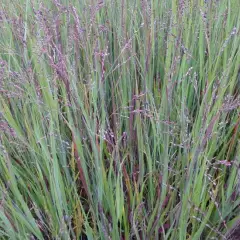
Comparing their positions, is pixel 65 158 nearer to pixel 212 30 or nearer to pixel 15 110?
pixel 15 110

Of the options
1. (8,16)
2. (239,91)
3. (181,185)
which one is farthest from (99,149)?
(8,16)

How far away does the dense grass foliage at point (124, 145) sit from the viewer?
0.85 metres

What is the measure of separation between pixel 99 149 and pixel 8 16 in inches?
31.4

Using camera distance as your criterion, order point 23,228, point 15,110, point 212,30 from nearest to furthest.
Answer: point 23,228, point 15,110, point 212,30

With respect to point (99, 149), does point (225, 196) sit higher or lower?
lower

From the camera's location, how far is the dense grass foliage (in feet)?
2.78

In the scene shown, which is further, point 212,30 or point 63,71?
point 212,30

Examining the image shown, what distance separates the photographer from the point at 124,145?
1026mm

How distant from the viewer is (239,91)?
1198mm

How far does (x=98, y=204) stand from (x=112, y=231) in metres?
0.08

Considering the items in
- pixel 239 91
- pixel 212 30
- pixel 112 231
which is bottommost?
pixel 112 231

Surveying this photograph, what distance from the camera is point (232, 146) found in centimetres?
104

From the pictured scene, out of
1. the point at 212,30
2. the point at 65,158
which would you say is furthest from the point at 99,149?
the point at 212,30

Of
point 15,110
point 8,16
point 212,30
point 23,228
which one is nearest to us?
point 23,228
